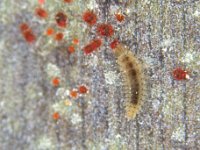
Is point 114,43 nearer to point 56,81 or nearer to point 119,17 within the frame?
point 119,17

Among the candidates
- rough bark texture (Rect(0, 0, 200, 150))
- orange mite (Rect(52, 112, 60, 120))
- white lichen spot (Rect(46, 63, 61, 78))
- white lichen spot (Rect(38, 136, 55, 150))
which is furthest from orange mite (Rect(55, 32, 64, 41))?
white lichen spot (Rect(38, 136, 55, 150))

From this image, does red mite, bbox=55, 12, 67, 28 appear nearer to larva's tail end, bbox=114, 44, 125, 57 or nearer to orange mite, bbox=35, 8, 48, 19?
orange mite, bbox=35, 8, 48, 19

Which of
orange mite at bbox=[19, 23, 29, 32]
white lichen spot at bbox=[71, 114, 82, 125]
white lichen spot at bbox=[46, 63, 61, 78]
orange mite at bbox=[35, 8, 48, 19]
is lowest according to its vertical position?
white lichen spot at bbox=[71, 114, 82, 125]

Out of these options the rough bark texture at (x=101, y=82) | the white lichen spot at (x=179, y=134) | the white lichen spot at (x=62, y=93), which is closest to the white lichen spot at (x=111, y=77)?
the rough bark texture at (x=101, y=82)

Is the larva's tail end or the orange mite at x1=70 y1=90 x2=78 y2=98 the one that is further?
the orange mite at x1=70 y1=90 x2=78 y2=98

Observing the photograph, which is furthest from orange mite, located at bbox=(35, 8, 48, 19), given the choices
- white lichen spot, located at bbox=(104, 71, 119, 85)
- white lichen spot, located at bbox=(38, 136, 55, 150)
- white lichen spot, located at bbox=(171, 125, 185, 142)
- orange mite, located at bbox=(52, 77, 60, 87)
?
white lichen spot, located at bbox=(171, 125, 185, 142)

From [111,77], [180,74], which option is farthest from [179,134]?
[111,77]

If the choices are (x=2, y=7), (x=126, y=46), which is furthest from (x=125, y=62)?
(x=2, y=7)

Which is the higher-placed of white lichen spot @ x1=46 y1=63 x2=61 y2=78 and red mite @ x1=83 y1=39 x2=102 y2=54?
red mite @ x1=83 y1=39 x2=102 y2=54
